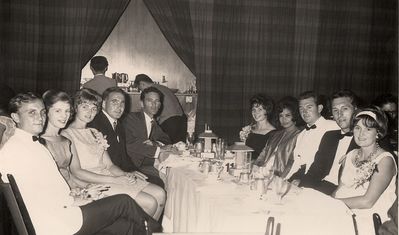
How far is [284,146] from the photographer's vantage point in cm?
406

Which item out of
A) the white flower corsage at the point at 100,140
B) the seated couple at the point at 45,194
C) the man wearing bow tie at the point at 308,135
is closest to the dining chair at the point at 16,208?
the seated couple at the point at 45,194

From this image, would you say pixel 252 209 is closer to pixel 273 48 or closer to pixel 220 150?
pixel 220 150

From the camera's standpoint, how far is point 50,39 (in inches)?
257

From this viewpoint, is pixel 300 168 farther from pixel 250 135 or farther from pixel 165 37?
pixel 165 37

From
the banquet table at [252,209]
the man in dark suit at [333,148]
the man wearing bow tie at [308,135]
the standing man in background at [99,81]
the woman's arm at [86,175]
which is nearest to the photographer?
the banquet table at [252,209]

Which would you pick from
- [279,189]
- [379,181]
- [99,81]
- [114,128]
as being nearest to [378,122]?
[379,181]

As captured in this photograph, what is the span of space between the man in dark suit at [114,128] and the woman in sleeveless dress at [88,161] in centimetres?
36

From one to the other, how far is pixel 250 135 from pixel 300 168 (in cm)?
83

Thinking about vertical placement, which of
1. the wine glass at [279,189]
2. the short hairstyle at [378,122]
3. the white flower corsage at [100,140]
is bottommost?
the wine glass at [279,189]

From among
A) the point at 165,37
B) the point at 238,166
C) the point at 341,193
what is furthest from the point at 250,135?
the point at 165,37

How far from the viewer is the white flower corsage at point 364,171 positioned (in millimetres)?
2902

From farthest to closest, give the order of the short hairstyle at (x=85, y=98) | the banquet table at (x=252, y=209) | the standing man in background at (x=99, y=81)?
the standing man in background at (x=99, y=81)
the short hairstyle at (x=85, y=98)
the banquet table at (x=252, y=209)

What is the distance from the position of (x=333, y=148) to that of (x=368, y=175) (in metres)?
0.76

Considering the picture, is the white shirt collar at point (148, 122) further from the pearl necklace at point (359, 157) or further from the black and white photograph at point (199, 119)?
the pearl necklace at point (359, 157)
